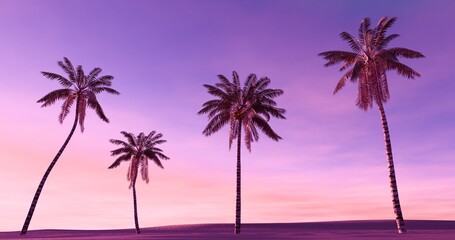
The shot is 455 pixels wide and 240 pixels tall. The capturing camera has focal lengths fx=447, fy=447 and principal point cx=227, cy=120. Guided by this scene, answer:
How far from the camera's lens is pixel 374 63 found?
37031mm

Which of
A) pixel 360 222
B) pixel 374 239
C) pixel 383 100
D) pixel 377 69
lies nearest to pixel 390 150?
pixel 383 100

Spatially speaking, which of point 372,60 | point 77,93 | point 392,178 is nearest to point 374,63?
Answer: point 372,60

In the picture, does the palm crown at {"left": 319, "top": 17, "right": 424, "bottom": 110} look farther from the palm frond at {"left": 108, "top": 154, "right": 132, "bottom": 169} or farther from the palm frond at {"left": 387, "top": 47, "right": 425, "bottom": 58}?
the palm frond at {"left": 108, "top": 154, "right": 132, "bottom": 169}

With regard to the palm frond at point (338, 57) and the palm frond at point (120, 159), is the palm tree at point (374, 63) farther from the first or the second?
the palm frond at point (120, 159)

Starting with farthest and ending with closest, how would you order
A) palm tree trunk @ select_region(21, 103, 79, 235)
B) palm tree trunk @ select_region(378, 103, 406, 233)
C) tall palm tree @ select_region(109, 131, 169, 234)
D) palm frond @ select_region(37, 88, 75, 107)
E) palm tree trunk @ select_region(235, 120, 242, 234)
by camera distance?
tall palm tree @ select_region(109, 131, 169, 234)
palm frond @ select_region(37, 88, 75, 107)
palm tree trunk @ select_region(21, 103, 79, 235)
palm tree trunk @ select_region(235, 120, 242, 234)
palm tree trunk @ select_region(378, 103, 406, 233)

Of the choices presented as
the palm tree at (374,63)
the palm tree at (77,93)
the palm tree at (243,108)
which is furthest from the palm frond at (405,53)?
the palm tree at (77,93)

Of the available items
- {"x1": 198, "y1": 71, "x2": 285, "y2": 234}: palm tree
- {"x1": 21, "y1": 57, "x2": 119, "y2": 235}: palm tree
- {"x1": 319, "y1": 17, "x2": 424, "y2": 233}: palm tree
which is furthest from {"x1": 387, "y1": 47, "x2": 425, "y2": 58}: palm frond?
{"x1": 21, "y1": 57, "x2": 119, "y2": 235}: palm tree

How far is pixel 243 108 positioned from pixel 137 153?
22.9 m

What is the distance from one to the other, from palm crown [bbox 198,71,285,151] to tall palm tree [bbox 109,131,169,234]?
716 inches

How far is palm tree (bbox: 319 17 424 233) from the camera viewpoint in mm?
36719

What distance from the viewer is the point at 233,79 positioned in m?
46.2

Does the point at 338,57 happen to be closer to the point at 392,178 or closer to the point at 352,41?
the point at 352,41

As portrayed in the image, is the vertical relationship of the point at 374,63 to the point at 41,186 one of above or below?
above

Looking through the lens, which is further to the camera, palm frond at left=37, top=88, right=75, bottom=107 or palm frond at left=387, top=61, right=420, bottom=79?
palm frond at left=37, top=88, right=75, bottom=107
